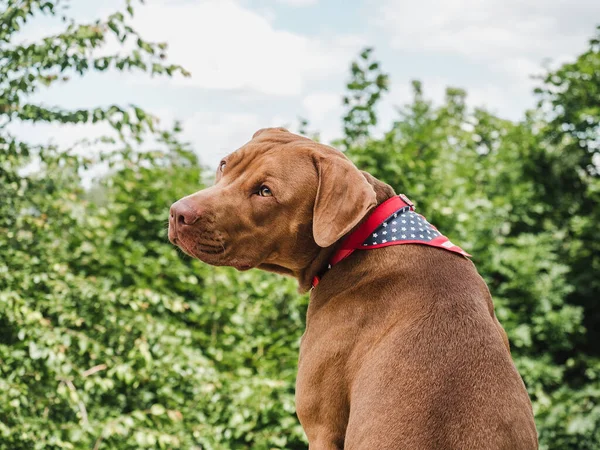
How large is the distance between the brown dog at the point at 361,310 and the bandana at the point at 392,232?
0.03 m

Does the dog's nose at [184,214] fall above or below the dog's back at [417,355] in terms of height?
above

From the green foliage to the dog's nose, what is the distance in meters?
1.38

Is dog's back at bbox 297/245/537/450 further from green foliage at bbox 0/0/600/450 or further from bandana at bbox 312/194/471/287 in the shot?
green foliage at bbox 0/0/600/450

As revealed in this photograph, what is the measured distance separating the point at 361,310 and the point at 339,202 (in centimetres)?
39

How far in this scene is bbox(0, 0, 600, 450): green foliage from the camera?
4.52 m

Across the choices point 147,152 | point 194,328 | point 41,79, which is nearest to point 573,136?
point 194,328

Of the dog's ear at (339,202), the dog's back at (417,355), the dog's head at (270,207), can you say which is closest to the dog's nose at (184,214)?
the dog's head at (270,207)

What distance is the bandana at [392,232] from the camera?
257 centimetres

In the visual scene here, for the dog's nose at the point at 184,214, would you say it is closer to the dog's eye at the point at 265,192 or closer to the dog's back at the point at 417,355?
the dog's eye at the point at 265,192

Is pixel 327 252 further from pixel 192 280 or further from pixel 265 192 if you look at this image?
pixel 192 280

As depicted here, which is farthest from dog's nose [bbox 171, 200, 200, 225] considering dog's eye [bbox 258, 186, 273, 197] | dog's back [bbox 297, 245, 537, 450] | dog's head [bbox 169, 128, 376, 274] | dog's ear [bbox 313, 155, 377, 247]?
dog's back [bbox 297, 245, 537, 450]

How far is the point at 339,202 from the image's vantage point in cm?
248

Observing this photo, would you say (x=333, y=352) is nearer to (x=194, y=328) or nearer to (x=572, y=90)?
(x=194, y=328)

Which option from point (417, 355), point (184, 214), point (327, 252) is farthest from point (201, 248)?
point (417, 355)
